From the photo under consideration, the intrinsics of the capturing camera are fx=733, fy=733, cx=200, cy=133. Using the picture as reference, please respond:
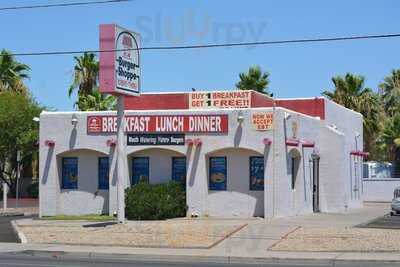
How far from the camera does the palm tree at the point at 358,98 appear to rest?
187 ft

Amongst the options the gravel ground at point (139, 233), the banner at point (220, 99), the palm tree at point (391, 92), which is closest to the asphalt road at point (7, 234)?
the gravel ground at point (139, 233)

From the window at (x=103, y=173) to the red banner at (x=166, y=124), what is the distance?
136 cm

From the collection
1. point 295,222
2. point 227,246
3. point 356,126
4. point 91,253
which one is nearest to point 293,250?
point 227,246

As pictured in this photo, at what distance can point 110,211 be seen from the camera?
97.1 feet

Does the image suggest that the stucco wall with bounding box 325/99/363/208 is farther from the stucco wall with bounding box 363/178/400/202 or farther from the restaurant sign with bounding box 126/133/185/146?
the restaurant sign with bounding box 126/133/185/146

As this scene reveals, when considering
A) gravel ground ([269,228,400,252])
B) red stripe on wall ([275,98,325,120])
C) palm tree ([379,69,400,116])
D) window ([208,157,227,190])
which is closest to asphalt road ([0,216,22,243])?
window ([208,157,227,190])

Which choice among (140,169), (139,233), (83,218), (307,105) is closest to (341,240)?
(139,233)

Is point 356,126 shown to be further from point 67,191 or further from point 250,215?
point 67,191

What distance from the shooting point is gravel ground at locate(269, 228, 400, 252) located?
18.8m

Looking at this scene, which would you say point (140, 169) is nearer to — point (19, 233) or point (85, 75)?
point (19, 233)

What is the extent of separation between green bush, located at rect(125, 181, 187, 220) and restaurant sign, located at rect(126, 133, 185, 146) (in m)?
1.58

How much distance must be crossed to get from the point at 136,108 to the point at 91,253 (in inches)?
558

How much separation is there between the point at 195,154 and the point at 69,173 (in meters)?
5.85

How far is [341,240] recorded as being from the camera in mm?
20172
